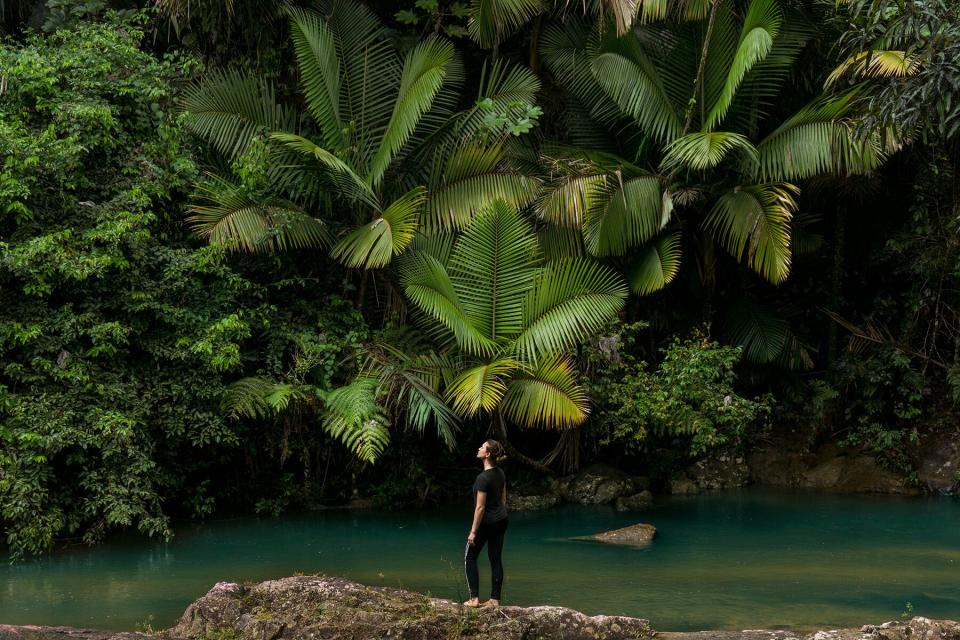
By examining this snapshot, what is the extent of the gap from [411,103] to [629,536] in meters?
5.69

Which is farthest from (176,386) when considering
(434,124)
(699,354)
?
(699,354)

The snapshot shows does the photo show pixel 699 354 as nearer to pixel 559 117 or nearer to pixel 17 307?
pixel 559 117

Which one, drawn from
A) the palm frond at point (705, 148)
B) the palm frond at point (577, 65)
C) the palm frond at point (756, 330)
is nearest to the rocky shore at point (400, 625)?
the palm frond at point (705, 148)

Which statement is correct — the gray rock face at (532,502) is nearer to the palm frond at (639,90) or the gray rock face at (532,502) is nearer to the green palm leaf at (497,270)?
the green palm leaf at (497,270)

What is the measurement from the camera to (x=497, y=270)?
12477 mm

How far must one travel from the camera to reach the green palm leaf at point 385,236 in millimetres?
12273

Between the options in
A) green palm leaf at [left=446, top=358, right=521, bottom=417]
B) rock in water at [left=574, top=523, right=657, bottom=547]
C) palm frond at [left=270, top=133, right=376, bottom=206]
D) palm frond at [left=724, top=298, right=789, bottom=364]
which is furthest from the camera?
palm frond at [left=724, top=298, right=789, bottom=364]

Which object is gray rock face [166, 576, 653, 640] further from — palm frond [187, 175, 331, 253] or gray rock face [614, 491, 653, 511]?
gray rock face [614, 491, 653, 511]

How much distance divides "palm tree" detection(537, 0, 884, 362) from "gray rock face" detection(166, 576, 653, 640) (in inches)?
261

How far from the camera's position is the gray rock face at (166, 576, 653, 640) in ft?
22.5

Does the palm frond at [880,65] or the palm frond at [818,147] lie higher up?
the palm frond at [880,65]

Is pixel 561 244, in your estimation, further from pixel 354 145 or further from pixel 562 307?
pixel 354 145

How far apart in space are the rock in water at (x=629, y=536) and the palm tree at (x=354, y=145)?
155 inches

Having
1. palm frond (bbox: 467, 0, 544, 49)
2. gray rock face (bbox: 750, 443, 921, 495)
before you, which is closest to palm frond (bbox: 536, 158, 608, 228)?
palm frond (bbox: 467, 0, 544, 49)
